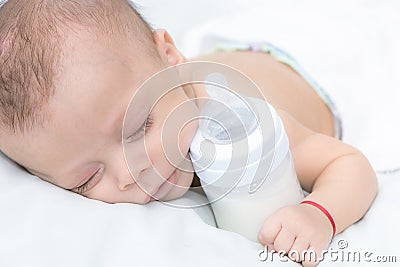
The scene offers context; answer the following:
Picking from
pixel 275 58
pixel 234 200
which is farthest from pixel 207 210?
pixel 275 58

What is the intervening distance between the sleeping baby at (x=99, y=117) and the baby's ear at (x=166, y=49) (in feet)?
0.05

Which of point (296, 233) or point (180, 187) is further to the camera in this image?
point (180, 187)

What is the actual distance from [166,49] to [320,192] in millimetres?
359

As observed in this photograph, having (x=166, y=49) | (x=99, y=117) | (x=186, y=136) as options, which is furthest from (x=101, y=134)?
(x=166, y=49)

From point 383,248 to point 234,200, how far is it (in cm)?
22

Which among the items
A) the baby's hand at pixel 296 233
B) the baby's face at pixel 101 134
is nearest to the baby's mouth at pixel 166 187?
the baby's face at pixel 101 134

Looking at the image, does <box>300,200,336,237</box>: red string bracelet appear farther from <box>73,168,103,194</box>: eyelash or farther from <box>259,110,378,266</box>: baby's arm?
<box>73,168,103,194</box>: eyelash

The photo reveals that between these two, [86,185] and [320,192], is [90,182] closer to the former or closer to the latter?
[86,185]

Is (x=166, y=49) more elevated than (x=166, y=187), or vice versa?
(x=166, y=49)

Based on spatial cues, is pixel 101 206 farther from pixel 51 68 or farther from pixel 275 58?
pixel 275 58

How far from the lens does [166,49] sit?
1.12 metres

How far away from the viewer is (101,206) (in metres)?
0.93

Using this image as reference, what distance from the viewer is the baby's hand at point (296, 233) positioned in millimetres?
910

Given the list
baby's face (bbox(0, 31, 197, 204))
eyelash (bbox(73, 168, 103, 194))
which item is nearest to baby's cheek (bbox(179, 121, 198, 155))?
baby's face (bbox(0, 31, 197, 204))
